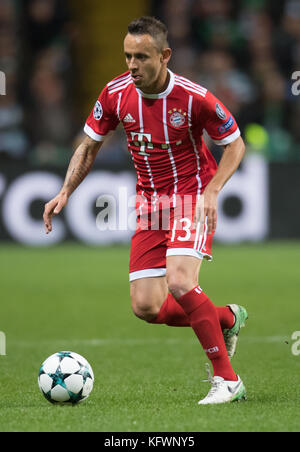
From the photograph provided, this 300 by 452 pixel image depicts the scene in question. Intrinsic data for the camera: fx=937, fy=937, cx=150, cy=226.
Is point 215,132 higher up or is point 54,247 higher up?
point 215,132

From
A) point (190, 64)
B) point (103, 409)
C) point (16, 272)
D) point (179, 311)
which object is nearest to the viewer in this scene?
point (103, 409)

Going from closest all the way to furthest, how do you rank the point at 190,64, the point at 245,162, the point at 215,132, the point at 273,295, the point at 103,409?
the point at 103,409 → the point at 215,132 → the point at 273,295 → the point at 245,162 → the point at 190,64

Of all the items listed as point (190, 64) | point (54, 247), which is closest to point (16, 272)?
point (54, 247)

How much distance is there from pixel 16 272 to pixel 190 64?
5.15 metres

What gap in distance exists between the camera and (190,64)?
1455cm

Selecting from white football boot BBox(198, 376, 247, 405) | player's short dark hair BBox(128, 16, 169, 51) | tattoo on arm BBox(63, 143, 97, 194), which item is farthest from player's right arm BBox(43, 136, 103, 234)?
white football boot BBox(198, 376, 247, 405)

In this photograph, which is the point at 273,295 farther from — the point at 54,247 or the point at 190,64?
the point at 190,64

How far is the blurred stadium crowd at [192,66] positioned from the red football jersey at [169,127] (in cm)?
765

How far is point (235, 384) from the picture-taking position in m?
4.75

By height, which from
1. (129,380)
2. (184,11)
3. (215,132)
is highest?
(184,11)

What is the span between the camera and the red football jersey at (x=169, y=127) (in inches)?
197

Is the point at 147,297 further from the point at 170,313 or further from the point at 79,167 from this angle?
the point at 79,167

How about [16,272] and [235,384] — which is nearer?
[235,384]

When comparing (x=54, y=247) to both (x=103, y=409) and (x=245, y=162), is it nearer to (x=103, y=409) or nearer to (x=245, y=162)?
(x=245, y=162)
